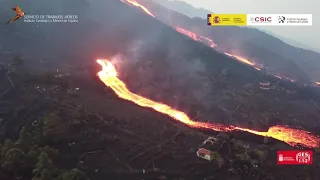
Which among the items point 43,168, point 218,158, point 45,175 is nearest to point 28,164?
point 43,168

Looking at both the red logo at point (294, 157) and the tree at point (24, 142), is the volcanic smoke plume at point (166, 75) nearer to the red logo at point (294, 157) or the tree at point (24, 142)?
the red logo at point (294, 157)

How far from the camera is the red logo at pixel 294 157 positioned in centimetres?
5231

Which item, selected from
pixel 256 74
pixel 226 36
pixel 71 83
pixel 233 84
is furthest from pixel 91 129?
pixel 226 36

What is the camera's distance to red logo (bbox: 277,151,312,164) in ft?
172

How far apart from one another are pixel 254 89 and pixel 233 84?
5777 millimetres

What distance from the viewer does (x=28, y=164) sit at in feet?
134

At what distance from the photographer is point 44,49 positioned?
99.1 meters

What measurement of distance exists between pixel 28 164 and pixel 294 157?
1577 inches

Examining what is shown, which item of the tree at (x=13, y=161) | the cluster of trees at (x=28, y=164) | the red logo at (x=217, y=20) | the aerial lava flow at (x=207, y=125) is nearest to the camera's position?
the cluster of trees at (x=28, y=164)

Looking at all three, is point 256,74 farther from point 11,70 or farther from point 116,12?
point 11,70

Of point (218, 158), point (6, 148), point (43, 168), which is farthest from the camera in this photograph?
point (218, 158)

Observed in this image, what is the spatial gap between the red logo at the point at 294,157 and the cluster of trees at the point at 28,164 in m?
30.9

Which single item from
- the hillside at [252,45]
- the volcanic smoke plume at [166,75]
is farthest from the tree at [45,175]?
the hillside at [252,45]

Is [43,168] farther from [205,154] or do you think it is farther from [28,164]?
[205,154]
